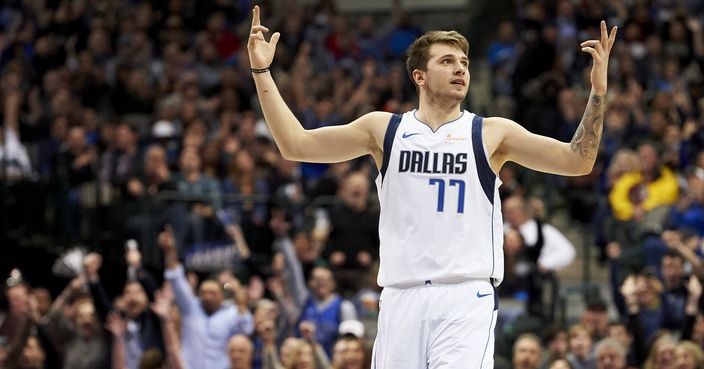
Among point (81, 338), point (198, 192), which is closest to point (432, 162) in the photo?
point (81, 338)

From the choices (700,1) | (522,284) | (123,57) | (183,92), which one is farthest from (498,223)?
(700,1)

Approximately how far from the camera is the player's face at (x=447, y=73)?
705 centimetres

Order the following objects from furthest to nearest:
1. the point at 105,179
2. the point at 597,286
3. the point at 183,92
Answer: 1. the point at 183,92
2. the point at 105,179
3. the point at 597,286

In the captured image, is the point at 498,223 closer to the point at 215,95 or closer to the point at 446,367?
the point at 446,367

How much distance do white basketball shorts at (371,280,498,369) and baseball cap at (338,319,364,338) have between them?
5.36 meters

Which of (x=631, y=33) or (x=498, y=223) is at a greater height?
(x=631, y=33)

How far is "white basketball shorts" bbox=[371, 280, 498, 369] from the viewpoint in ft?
22.4

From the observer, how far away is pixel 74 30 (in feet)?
69.7

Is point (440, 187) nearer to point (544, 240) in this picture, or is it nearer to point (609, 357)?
point (609, 357)

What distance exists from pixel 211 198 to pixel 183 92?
4026 mm

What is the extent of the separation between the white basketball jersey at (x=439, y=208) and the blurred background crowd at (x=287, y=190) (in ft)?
16.8

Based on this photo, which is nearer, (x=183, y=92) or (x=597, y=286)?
(x=597, y=286)

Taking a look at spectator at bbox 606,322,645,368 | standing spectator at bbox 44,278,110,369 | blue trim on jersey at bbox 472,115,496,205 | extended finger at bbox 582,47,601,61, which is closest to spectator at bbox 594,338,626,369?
spectator at bbox 606,322,645,368

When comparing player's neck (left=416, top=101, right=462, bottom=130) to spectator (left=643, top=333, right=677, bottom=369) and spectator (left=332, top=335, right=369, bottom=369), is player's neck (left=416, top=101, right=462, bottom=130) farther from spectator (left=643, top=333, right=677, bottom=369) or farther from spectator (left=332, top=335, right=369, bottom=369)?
spectator (left=643, top=333, right=677, bottom=369)
